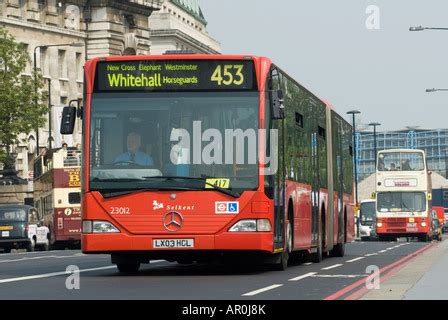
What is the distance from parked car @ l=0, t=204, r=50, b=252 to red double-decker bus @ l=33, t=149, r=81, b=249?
0.62 m

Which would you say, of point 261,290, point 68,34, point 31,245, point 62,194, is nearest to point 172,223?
point 261,290

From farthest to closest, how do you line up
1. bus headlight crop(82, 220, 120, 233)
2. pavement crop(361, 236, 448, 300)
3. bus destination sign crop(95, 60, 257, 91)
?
bus destination sign crop(95, 60, 257, 91), bus headlight crop(82, 220, 120, 233), pavement crop(361, 236, 448, 300)

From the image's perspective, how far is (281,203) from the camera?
24.5m

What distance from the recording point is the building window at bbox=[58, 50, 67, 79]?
10850cm

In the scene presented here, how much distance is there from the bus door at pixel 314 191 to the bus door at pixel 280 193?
14.7ft

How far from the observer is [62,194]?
59.5 meters

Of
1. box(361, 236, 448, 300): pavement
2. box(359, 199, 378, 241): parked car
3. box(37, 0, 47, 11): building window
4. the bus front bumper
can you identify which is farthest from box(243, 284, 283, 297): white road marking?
box(37, 0, 47, 11): building window

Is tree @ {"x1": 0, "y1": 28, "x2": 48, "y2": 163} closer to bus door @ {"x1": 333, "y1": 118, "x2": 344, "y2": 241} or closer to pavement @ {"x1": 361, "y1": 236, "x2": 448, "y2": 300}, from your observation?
bus door @ {"x1": 333, "y1": 118, "x2": 344, "y2": 241}

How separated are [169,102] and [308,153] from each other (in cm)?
599

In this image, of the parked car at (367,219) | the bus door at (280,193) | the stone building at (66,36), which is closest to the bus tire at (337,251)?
the bus door at (280,193)

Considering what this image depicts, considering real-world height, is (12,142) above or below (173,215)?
above

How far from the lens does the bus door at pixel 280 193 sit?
2392cm
